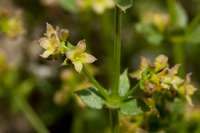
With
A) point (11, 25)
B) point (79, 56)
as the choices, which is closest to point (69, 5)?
point (11, 25)

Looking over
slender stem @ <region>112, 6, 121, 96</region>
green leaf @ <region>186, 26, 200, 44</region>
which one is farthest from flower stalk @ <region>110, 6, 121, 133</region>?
green leaf @ <region>186, 26, 200, 44</region>

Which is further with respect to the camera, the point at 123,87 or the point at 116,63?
the point at 123,87

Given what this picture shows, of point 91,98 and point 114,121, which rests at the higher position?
point 91,98

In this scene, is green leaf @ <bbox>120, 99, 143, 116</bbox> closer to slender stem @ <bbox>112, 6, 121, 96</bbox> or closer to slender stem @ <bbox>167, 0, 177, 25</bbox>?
slender stem @ <bbox>112, 6, 121, 96</bbox>

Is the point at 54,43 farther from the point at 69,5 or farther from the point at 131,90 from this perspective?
the point at 69,5

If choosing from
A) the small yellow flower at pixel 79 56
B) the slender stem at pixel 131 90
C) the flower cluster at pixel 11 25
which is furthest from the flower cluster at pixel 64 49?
the flower cluster at pixel 11 25

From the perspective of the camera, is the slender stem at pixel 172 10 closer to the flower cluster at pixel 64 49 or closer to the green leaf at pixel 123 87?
the green leaf at pixel 123 87

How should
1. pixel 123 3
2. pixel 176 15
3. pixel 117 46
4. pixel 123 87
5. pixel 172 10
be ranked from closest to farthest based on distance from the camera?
pixel 123 3
pixel 117 46
pixel 123 87
pixel 172 10
pixel 176 15
